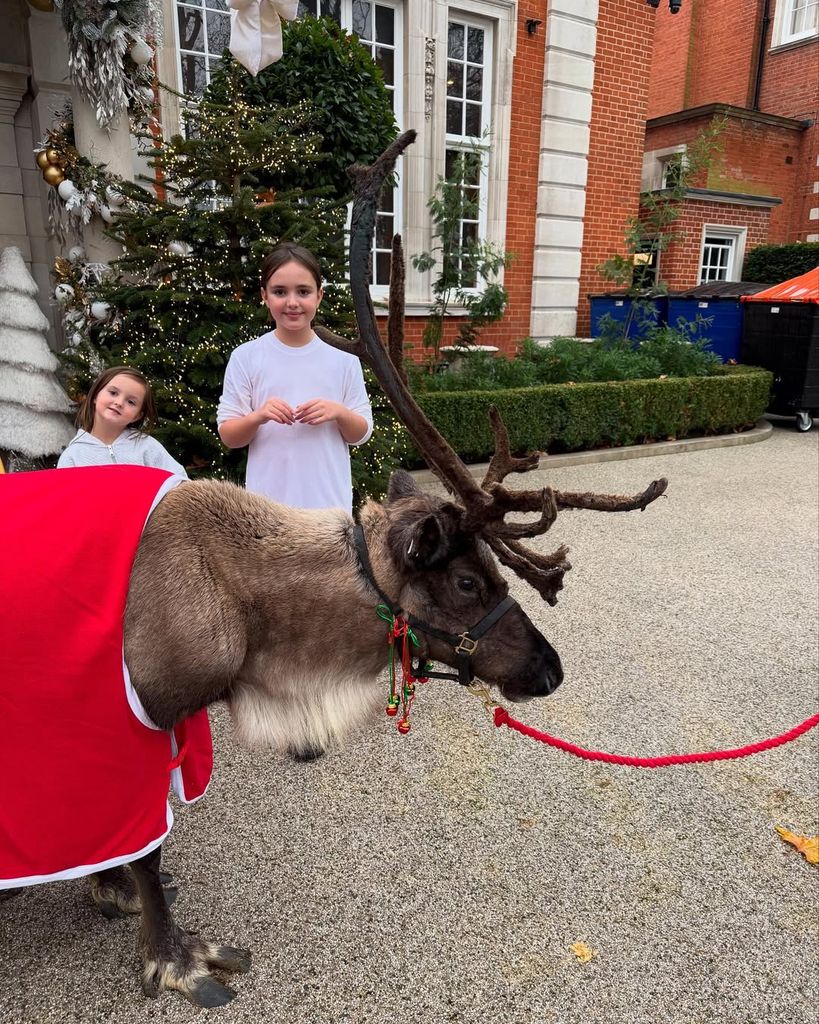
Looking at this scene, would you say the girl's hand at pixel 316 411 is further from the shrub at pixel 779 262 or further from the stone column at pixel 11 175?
the shrub at pixel 779 262

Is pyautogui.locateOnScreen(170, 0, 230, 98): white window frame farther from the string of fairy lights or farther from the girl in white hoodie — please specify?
the girl in white hoodie

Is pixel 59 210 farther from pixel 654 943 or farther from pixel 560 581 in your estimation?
pixel 654 943

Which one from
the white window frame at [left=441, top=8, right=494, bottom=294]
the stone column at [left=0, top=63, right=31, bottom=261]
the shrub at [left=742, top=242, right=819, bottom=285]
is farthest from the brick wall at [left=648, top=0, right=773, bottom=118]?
the stone column at [left=0, top=63, right=31, bottom=261]

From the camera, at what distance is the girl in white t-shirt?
9.62 feet

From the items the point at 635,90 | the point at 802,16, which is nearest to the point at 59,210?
the point at 635,90

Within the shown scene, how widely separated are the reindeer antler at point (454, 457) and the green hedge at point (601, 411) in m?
5.15

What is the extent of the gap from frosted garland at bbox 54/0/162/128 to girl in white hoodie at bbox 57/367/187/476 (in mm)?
3703

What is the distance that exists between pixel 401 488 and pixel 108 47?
497cm

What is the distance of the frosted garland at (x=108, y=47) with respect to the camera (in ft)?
16.8

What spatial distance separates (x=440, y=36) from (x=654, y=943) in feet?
34.8

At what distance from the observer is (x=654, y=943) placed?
254 centimetres

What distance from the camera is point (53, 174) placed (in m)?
5.71

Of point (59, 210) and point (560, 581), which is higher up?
point (59, 210)

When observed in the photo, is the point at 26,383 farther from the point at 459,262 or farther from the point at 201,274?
the point at 459,262
